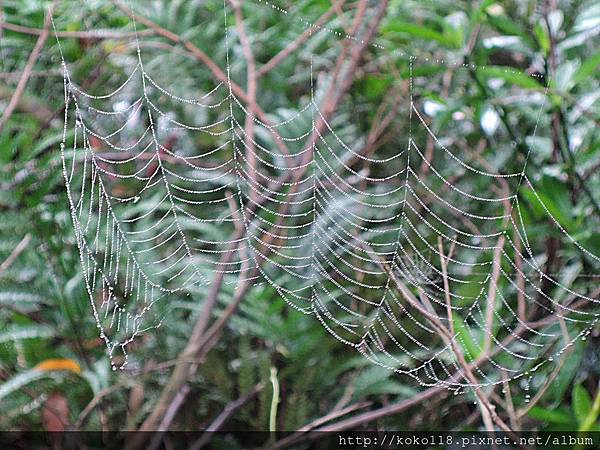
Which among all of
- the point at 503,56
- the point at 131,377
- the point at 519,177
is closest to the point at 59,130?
the point at 131,377

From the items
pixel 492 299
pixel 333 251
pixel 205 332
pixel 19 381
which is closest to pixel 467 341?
pixel 492 299

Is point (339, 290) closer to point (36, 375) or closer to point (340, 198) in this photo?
point (340, 198)

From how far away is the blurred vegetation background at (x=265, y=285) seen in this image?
3.20 ft

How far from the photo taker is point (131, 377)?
1019mm

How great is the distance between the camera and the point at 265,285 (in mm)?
1049

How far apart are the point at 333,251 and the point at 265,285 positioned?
4.7 inches

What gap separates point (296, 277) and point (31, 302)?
1.25 feet

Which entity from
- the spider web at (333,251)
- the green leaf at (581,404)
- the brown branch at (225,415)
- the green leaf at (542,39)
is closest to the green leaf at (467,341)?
the spider web at (333,251)

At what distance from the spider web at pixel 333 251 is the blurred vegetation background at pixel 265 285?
0.10 ft

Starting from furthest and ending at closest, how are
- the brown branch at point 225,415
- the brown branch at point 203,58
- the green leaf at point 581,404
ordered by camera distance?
the brown branch at point 203,58
the brown branch at point 225,415
the green leaf at point 581,404

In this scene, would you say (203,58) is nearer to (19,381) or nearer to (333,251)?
(333,251)

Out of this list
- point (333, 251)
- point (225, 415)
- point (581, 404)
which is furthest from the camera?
point (333, 251)

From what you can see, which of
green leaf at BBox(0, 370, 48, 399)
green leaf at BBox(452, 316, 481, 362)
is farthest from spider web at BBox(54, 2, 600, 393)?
green leaf at BBox(0, 370, 48, 399)

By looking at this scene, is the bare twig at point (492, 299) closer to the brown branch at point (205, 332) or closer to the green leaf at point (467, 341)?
the green leaf at point (467, 341)
